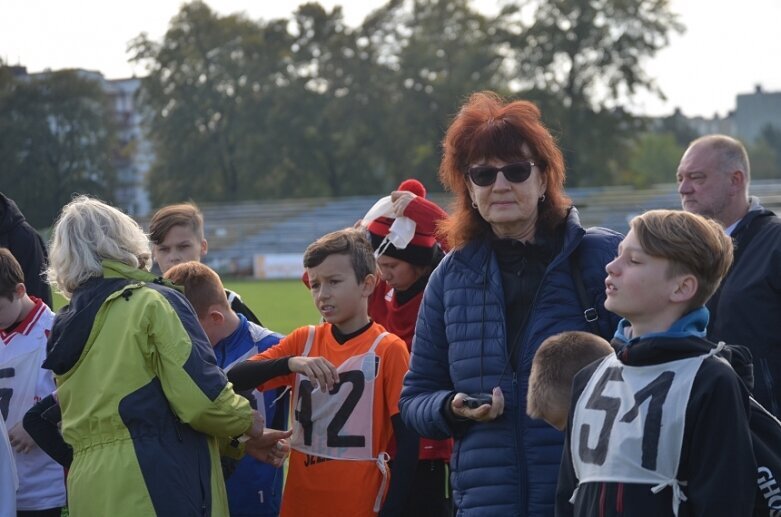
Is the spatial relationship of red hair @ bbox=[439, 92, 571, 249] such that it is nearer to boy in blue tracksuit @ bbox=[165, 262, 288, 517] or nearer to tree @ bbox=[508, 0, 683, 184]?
boy in blue tracksuit @ bbox=[165, 262, 288, 517]

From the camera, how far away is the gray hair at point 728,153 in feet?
18.3

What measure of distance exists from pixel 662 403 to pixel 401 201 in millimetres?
2308

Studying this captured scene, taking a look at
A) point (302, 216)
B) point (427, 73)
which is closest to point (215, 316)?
point (302, 216)

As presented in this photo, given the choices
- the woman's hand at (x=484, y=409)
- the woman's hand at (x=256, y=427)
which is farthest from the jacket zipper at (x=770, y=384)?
the woman's hand at (x=256, y=427)

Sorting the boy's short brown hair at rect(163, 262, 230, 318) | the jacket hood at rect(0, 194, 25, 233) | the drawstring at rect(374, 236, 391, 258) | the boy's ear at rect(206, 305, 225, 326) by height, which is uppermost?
the jacket hood at rect(0, 194, 25, 233)

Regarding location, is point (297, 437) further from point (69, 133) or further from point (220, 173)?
point (220, 173)

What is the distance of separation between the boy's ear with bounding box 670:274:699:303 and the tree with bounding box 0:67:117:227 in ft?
33.2

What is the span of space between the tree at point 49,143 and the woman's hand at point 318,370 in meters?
8.69

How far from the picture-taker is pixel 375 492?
13.6ft

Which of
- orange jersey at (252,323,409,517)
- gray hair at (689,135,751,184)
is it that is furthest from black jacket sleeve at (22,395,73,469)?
gray hair at (689,135,751,184)

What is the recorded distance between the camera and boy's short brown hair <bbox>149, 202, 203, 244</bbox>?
5.66 meters

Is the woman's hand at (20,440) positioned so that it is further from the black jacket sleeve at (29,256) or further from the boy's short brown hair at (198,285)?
the black jacket sleeve at (29,256)

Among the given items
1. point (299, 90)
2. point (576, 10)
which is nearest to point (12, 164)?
point (576, 10)

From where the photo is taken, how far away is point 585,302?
351 cm
